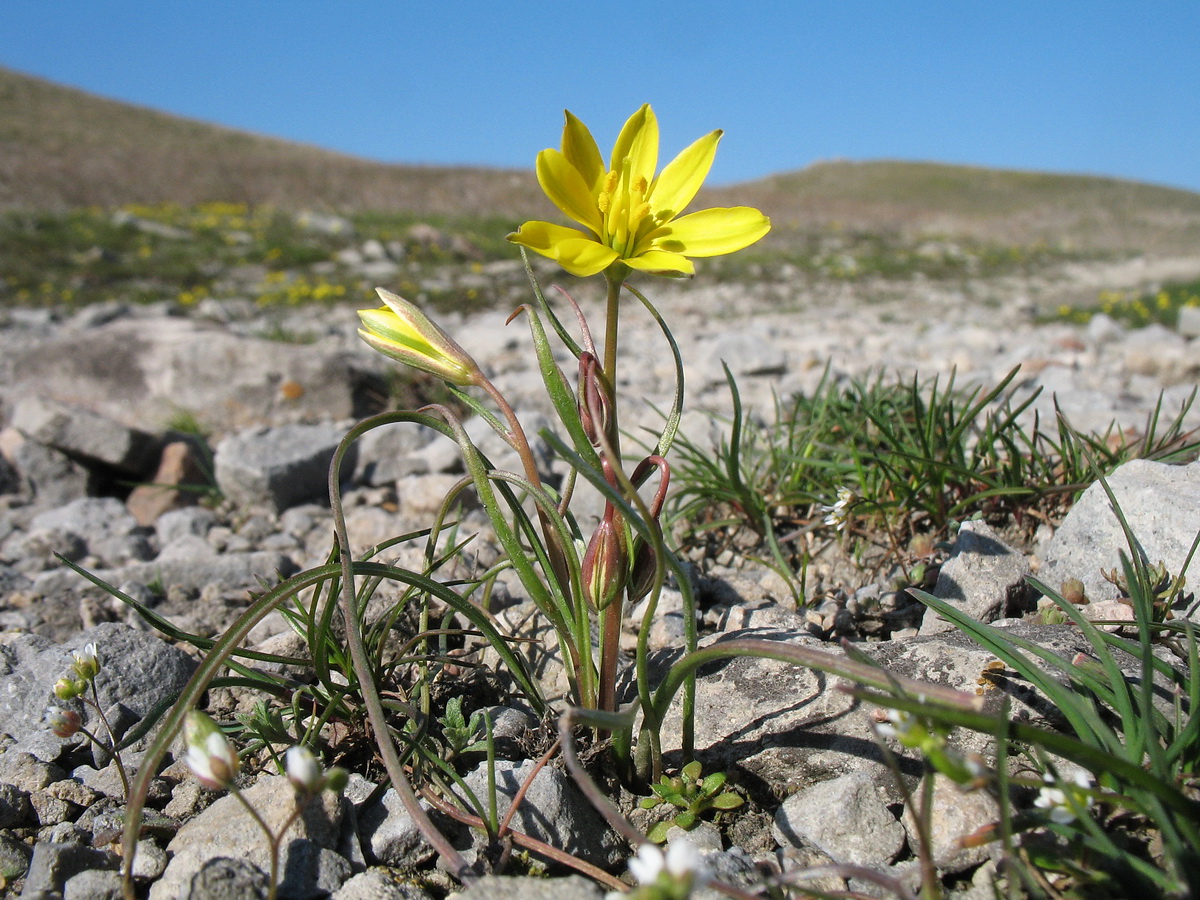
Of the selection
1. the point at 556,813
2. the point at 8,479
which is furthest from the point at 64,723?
the point at 8,479

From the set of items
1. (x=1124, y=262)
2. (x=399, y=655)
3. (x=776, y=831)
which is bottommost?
(x=776, y=831)

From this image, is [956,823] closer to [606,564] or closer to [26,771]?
[606,564]

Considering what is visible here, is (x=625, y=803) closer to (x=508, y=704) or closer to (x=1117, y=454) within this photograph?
(x=508, y=704)

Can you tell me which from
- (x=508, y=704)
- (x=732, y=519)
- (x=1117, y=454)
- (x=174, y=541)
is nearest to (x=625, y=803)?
(x=508, y=704)

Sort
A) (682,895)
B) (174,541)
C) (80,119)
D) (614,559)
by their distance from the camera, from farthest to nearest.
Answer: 1. (80,119)
2. (174,541)
3. (614,559)
4. (682,895)

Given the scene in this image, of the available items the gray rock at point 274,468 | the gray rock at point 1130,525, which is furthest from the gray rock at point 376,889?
the gray rock at point 274,468

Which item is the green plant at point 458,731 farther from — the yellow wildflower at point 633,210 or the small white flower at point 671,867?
the yellow wildflower at point 633,210
